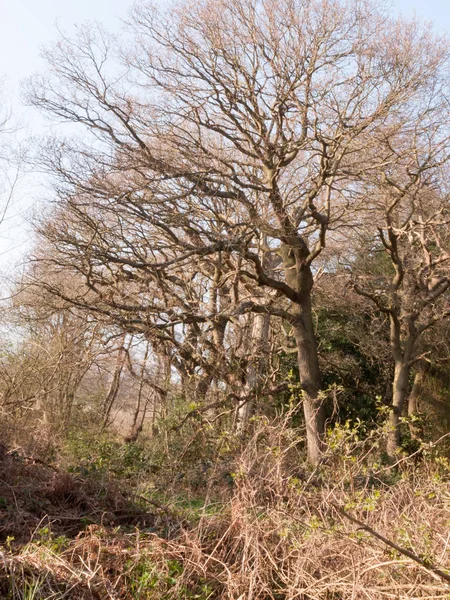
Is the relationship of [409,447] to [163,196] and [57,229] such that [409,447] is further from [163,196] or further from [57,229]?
[57,229]

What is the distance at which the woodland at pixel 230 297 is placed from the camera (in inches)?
316

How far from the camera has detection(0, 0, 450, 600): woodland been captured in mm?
8031

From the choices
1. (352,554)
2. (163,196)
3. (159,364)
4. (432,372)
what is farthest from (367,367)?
(352,554)

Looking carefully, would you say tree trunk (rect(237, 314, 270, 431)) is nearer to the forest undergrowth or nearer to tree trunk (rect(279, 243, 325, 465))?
tree trunk (rect(279, 243, 325, 465))

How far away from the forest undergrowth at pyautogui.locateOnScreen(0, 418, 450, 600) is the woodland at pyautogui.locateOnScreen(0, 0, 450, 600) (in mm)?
50

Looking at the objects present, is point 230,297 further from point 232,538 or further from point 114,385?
point 232,538

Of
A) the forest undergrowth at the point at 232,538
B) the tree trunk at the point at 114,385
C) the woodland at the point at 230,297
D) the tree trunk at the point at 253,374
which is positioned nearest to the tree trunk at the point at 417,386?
the woodland at the point at 230,297

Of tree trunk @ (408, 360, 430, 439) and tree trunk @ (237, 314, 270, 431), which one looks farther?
tree trunk @ (408, 360, 430, 439)

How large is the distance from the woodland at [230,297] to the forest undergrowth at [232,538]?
0.05 meters

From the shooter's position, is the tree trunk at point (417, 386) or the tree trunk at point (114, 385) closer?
the tree trunk at point (114, 385)

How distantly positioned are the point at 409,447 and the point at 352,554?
1031 cm

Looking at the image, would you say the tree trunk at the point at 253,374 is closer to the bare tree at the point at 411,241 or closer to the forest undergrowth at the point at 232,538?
the bare tree at the point at 411,241

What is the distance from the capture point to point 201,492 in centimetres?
892

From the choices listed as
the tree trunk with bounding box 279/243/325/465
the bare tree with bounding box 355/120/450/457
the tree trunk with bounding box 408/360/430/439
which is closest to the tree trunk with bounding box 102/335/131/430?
the tree trunk with bounding box 279/243/325/465
